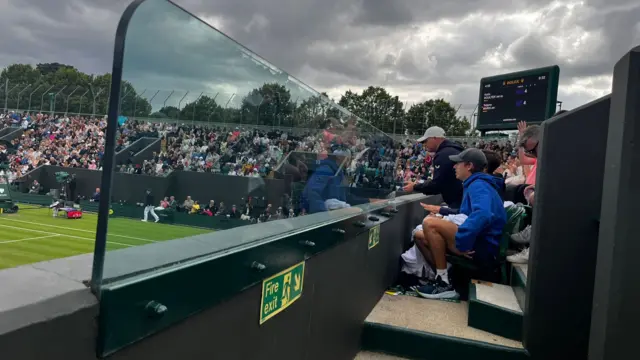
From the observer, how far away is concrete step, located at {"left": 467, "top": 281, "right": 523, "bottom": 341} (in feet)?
10.6

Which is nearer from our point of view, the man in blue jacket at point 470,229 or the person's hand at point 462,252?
the man in blue jacket at point 470,229

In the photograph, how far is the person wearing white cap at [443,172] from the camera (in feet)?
16.9

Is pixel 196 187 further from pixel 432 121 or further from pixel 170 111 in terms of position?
pixel 432 121

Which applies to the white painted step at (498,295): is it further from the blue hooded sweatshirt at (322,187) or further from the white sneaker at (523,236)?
the blue hooded sweatshirt at (322,187)

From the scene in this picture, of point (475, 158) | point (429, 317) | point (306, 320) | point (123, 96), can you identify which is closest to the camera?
point (123, 96)

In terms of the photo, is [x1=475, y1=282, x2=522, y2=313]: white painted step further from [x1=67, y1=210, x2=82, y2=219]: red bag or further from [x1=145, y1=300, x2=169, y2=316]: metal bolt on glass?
[x1=67, y1=210, x2=82, y2=219]: red bag

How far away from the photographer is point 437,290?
4.19m

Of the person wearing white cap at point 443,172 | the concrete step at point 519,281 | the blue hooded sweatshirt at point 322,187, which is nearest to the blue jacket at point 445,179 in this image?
the person wearing white cap at point 443,172

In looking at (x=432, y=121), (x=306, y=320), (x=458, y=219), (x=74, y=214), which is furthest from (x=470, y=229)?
(x=432, y=121)

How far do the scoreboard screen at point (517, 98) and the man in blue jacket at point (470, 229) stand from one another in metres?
11.3

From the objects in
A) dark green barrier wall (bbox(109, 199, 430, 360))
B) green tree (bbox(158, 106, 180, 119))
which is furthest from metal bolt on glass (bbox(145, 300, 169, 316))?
green tree (bbox(158, 106, 180, 119))

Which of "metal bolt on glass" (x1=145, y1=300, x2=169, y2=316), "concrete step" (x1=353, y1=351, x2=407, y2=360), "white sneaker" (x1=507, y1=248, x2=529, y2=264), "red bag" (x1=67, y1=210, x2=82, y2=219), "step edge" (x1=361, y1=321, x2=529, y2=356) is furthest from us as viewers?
"red bag" (x1=67, y1=210, x2=82, y2=219)

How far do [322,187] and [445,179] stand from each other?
3.00 metres

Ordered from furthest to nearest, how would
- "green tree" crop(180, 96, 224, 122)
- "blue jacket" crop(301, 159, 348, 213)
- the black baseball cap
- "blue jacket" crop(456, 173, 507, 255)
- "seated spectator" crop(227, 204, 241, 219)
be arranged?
the black baseball cap → "blue jacket" crop(456, 173, 507, 255) → "blue jacket" crop(301, 159, 348, 213) → "seated spectator" crop(227, 204, 241, 219) → "green tree" crop(180, 96, 224, 122)
